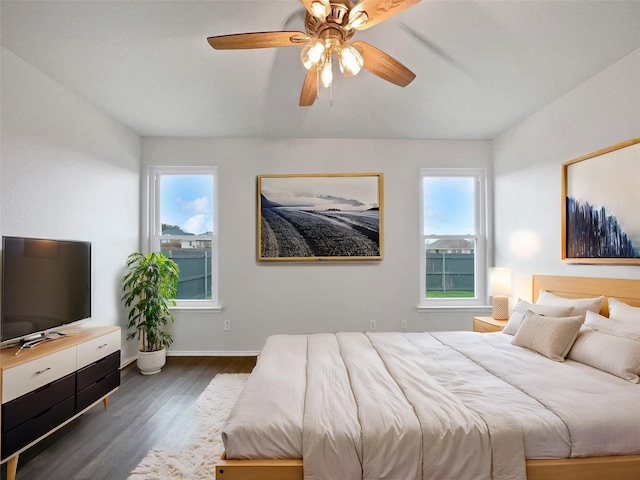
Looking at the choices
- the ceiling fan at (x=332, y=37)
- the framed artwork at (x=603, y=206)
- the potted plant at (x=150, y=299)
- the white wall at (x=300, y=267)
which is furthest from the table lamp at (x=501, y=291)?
the potted plant at (x=150, y=299)

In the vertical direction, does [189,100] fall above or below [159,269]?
above

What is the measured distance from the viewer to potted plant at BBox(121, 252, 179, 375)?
351 centimetres

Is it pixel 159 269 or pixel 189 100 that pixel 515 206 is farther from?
pixel 159 269

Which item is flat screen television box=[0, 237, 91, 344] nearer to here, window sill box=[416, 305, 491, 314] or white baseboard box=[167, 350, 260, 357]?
white baseboard box=[167, 350, 260, 357]

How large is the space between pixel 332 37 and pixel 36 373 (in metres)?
2.62

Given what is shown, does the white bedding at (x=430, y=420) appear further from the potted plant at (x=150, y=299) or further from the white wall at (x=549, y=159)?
the potted plant at (x=150, y=299)

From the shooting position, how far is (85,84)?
279 centimetres

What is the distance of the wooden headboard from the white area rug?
3018 millimetres

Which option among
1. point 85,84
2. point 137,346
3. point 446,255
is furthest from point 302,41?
point 137,346

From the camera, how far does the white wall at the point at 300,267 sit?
4.07m

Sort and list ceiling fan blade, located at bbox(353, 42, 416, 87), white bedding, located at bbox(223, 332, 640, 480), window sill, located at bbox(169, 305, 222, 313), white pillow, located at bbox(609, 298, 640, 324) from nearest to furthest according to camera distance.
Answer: white bedding, located at bbox(223, 332, 640, 480) < ceiling fan blade, located at bbox(353, 42, 416, 87) < white pillow, located at bbox(609, 298, 640, 324) < window sill, located at bbox(169, 305, 222, 313)

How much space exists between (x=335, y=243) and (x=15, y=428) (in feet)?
10.3

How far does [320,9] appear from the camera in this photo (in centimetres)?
153

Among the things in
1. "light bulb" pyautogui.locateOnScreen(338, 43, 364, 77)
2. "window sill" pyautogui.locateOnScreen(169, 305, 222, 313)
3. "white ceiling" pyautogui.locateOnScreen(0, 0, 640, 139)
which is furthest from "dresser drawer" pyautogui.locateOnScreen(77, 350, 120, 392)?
"light bulb" pyautogui.locateOnScreen(338, 43, 364, 77)
